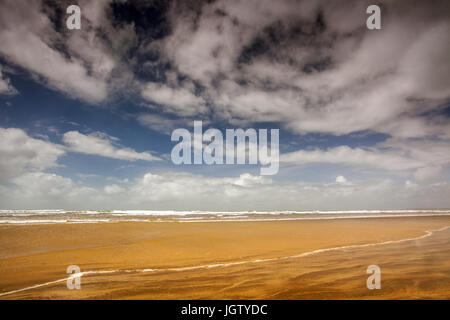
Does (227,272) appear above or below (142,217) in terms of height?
above

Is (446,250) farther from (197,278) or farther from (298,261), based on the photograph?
(197,278)

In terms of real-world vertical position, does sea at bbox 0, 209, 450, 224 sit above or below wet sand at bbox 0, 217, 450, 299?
below

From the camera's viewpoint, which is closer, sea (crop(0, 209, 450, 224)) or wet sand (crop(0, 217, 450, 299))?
wet sand (crop(0, 217, 450, 299))

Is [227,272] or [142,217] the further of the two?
[142,217]

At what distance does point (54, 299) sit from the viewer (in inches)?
183

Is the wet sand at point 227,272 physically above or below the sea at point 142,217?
above

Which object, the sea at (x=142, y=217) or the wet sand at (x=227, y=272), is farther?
the sea at (x=142, y=217)
